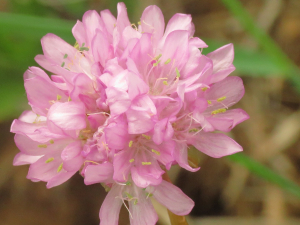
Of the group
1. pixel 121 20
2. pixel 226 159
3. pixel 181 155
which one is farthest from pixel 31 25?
pixel 226 159

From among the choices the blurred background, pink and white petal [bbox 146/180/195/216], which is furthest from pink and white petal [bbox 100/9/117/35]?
pink and white petal [bbox 146/180/195/216]

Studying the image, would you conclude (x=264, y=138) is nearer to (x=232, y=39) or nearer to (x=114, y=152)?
(x=232, y=39)

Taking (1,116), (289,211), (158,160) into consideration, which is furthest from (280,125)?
(1,116)

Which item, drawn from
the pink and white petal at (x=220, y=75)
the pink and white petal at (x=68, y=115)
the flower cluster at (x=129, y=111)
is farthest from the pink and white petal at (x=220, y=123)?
the pink and white petal at (x=68, y=115)

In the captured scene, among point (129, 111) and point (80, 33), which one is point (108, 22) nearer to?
point (80, 33)

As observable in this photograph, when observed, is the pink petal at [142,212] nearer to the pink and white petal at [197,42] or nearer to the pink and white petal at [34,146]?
the pink and white petal at [34,146]

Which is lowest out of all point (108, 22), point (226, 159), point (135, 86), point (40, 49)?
point (226, 159)

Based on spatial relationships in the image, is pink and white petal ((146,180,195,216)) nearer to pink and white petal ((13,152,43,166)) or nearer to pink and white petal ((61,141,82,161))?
pink and white petal ((61,141,82,161))
